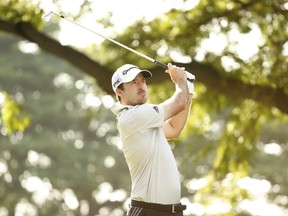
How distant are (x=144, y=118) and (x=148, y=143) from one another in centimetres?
17

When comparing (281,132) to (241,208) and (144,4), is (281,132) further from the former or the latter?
(144,4)

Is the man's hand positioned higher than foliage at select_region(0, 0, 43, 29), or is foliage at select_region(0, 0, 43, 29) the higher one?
foliage at select_region(0, 0, 43, 29)

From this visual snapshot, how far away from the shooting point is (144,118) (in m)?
6.03

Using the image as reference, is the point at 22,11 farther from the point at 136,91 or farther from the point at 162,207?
the point at 162,207

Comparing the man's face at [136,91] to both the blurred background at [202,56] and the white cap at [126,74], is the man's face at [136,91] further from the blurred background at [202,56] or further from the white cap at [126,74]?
the blurred background at [202,56]

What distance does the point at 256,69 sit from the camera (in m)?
11.7

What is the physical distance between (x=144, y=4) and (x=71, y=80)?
22314mm

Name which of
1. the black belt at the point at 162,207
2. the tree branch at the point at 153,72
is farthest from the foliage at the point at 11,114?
the black belt at the point at 162,207

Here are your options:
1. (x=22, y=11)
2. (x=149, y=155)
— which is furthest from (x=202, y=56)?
(x=149, y=155)

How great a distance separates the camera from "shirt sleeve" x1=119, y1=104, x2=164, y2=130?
6031mm

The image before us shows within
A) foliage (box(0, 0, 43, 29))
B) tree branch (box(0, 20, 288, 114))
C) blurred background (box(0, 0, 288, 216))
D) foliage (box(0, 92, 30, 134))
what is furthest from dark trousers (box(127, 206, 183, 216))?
foliage (box(0, 92, 30, 134))

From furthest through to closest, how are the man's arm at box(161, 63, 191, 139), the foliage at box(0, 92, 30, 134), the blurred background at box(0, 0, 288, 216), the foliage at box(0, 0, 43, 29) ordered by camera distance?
→ the foliage at box(0, 92, 30, 134) → the blurred background at box(0, 0, 288, 216) → the foliage at box(0, 0, 43, 29) → the man's arm at box(161, 63, 191, 139)

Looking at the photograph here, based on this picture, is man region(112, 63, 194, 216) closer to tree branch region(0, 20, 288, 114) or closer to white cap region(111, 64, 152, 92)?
white cap region(111, 64, 152, 92)

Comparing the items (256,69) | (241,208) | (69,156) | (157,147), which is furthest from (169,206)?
(69,156)
